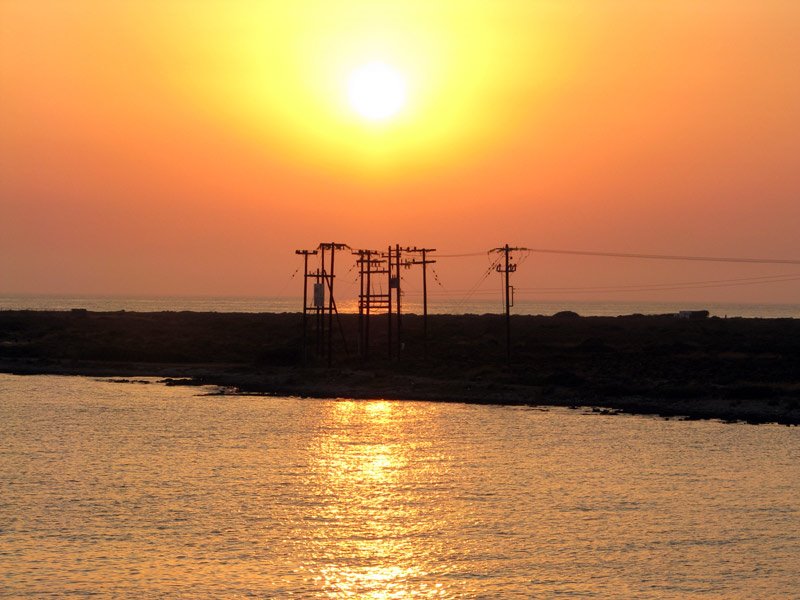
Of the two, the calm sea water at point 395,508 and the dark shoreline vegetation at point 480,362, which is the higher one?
the dark shoreline vegetation at point 480,362

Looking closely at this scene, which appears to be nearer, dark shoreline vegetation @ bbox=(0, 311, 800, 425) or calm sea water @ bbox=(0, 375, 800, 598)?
calm sea water @ bbox=(0, 375, 800, 598)

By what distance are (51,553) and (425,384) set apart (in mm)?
48376

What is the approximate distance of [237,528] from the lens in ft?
100

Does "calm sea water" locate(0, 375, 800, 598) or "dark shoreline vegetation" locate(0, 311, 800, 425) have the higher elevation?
"dark shoreline vegetation" locate(0, 311, 800, 425)

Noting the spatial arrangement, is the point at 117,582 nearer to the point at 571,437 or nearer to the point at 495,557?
the point at 495,557

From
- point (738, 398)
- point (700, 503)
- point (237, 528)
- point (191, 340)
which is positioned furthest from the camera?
point (191, 340)

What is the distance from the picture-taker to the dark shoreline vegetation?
66.9 metres

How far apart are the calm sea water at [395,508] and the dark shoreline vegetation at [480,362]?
33.1ft

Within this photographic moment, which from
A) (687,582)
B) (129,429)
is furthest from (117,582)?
(129,429)

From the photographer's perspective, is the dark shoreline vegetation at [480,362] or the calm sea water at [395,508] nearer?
the calm sea water at [395,508]

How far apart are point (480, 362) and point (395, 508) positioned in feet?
167

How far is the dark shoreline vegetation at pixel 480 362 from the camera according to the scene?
219 feet

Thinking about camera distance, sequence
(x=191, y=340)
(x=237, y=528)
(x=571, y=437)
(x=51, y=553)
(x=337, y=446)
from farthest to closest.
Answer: (x=191, y=340)
(x=571, y=437)
(x=337, y=446)
(x=237, y=528)
(x=51, y=553)

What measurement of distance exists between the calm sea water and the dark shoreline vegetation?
1009 cm
